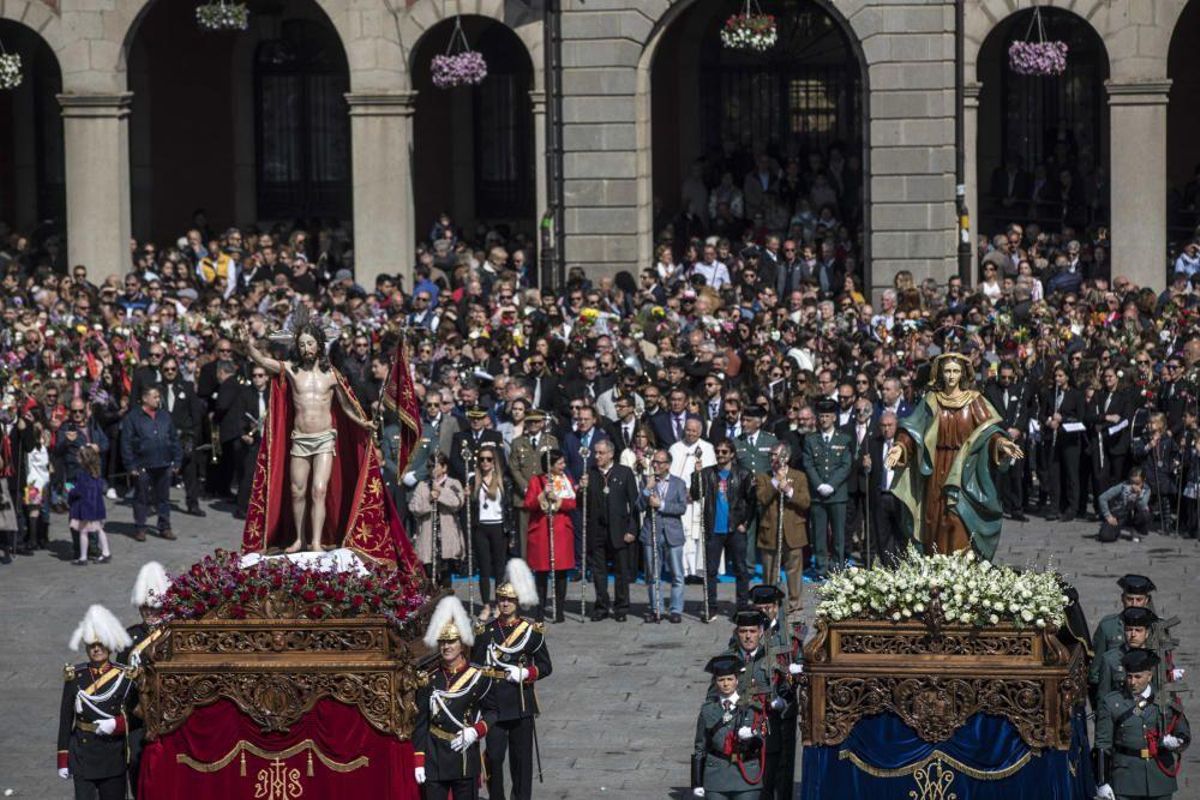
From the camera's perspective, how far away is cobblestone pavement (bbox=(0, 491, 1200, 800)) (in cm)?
1933

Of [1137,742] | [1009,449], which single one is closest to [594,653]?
[1009,449]

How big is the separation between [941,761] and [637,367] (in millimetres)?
12034

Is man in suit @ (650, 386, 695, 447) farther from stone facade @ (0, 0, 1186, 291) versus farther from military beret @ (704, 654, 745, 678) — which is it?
stone facade @ (0, 0, 1186, 291)

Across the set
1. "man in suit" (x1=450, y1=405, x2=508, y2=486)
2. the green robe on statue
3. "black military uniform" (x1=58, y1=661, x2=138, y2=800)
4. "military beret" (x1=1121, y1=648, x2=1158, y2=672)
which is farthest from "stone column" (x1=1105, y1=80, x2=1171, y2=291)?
"black military uniform" (x1=58, y1=661, x2=138, y2=800)

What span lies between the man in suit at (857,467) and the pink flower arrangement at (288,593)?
8.22m

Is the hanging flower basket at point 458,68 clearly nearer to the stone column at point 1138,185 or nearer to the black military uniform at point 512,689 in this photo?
the stone column at point 1138,185

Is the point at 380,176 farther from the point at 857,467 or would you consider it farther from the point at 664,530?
the point at 664,530

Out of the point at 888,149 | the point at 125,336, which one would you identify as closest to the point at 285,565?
the point at 125,336

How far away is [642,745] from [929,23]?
16533mm

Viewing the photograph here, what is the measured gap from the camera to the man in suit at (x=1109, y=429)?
2703 centimetres

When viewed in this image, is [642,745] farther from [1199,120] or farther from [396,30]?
[1199,120]

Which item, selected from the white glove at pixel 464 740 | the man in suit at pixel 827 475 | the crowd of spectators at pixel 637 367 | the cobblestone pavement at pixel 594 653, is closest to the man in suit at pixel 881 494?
the crowd of spectators at pixel 637 367

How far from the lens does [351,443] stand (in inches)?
787

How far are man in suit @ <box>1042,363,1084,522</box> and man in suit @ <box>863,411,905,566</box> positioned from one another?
249 centimetres
